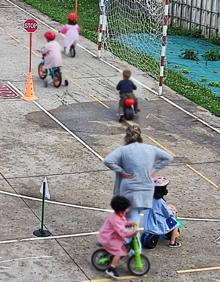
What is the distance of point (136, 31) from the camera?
28797 millimetres

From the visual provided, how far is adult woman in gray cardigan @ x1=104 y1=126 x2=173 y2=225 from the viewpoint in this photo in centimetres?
1195

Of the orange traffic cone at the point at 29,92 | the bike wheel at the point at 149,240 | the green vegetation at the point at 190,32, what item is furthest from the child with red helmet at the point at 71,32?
the bike wheel at the point at 149,240

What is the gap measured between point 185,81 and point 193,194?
30.4ft

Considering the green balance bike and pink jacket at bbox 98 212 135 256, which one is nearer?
pink jacket at bbox 98 212 135 256

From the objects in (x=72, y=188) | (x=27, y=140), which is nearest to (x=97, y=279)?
(x=72, y=188)

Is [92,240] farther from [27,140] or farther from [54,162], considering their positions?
[27,140]

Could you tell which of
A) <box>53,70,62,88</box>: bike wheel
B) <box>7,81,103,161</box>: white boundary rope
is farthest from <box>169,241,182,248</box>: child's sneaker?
<box>53,70,62,88</box>: bike wheel

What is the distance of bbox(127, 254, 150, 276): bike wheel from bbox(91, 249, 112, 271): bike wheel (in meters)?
0.29

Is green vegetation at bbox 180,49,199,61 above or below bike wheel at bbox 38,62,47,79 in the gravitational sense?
below

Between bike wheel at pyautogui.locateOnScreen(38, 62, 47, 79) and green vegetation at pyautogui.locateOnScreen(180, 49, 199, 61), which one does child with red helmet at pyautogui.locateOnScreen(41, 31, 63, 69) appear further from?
green vegetation at pyautogui.locateOnScreen(180, 49, 199, 61)

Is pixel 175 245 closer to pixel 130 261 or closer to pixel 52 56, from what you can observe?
pixel 130 261

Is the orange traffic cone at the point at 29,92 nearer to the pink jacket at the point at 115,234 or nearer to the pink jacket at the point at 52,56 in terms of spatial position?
the pink jacket at the point at 52,56

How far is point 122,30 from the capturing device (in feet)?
95.3

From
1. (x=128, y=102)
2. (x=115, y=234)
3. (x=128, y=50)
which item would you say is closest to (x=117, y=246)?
(x=115, y=234)
